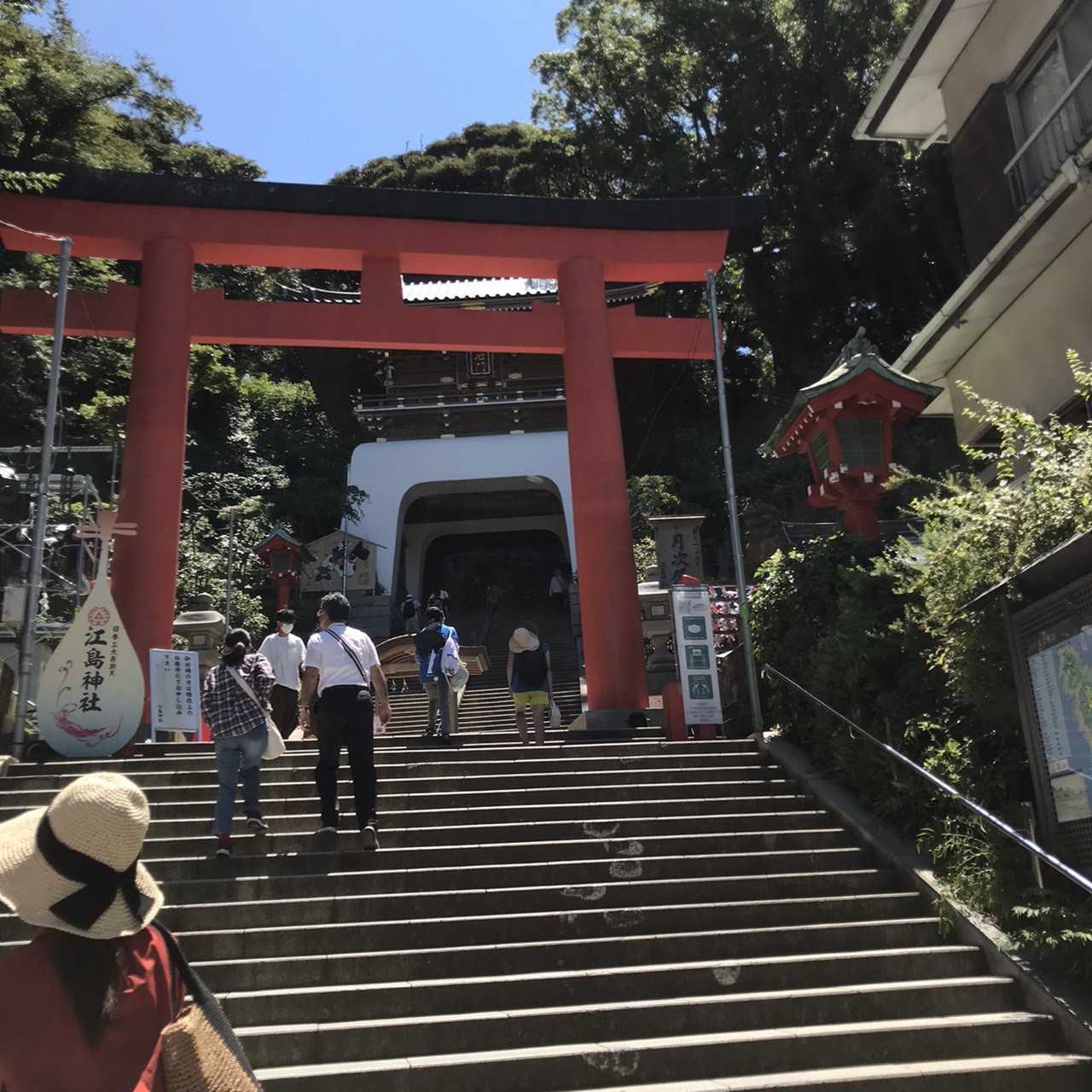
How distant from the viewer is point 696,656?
9.15 metres

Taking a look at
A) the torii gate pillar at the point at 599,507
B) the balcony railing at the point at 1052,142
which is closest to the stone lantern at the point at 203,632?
the torii gate pillar at the point at 599,507

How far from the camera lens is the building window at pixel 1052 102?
871 cm

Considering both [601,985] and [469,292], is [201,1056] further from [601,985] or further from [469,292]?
[469,292]

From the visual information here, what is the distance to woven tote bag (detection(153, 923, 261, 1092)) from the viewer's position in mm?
2066

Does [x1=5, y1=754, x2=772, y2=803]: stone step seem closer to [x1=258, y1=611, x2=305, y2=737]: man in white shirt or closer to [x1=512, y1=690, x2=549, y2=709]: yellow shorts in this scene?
[x1=512, y1=690, x2=549, y2=709]: yellow shorts

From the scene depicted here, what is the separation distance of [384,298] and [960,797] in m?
8.67

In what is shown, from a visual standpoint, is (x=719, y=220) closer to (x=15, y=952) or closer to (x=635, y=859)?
(x=635, y=859)

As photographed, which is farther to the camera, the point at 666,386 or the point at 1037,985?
the point at 666,386

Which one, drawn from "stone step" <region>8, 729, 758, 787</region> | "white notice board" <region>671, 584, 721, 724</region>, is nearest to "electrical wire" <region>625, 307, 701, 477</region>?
"white notice board" <region>671, 584, 721, 724</region>

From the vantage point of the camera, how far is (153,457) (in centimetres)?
1051

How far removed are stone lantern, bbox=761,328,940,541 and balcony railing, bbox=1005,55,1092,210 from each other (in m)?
1.85

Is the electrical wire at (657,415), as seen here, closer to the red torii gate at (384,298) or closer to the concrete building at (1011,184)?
the red torii gate at (384,298)

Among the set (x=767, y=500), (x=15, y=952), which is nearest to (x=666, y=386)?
(x=767, y=500)

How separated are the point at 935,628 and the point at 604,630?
15.1 ft
